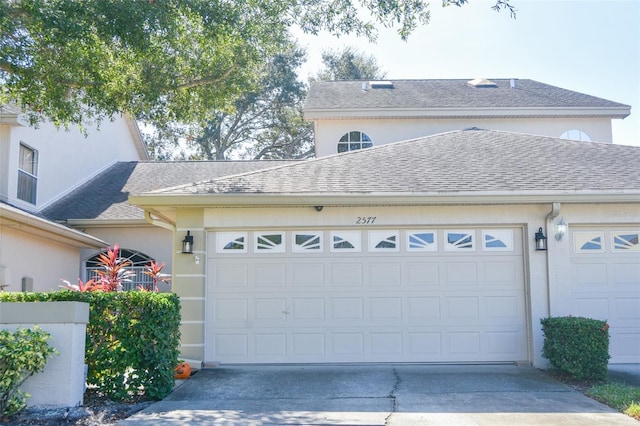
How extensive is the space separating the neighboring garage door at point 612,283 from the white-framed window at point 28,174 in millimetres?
12044

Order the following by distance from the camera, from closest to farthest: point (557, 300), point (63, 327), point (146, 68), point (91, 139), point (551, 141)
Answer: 1. point (63, 327)
2. point (557, 300)
3. point (146, 68)
4. point (551, 141)
5. point (91, 139)

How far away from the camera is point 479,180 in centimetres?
1053

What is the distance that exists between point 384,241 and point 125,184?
10.0 metres

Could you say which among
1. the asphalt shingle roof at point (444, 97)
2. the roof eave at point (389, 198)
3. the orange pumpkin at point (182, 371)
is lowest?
the orange pumpkin at point (182, 371)

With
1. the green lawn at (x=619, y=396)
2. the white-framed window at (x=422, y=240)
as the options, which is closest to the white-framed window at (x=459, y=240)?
the white-framed window at (x=422, y=240)

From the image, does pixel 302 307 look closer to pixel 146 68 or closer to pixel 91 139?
pixel 146 68

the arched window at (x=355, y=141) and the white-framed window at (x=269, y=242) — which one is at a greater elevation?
the arched window at (x=355, y=141)

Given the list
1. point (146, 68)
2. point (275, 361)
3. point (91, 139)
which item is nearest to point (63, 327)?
point (275, 361)

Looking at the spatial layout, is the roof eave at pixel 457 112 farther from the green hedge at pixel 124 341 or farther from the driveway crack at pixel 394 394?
the green hedge at pixel 124 341

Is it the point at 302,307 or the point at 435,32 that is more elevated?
the point at 435,32

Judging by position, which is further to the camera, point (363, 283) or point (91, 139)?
point (91, 139)

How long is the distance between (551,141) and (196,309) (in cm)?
803

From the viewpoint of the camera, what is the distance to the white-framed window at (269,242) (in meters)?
10.5

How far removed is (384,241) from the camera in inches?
412
